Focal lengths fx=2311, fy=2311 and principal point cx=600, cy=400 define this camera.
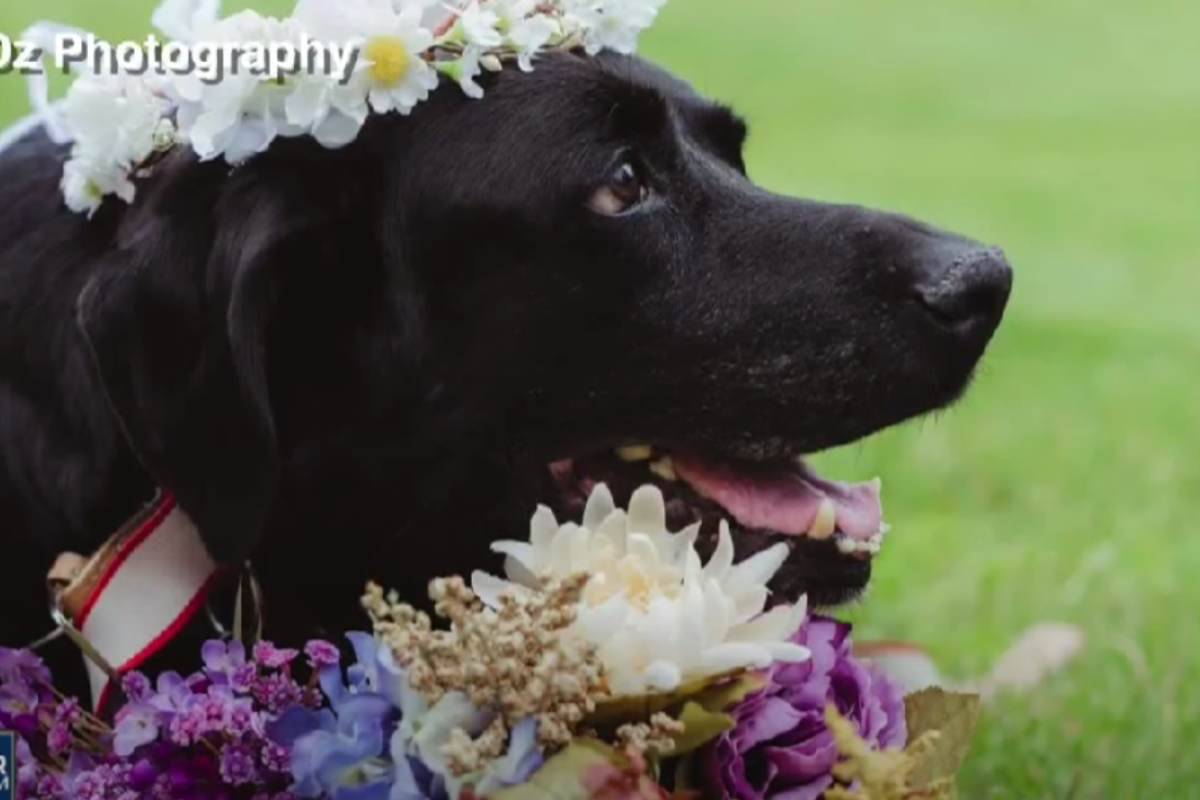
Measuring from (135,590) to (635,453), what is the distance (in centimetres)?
64

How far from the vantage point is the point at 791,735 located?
2416 millimetres

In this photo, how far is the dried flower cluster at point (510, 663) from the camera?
2.18 meters

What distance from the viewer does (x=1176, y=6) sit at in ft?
46.8

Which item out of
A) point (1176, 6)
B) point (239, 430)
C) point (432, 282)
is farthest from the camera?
point (1176, 6)

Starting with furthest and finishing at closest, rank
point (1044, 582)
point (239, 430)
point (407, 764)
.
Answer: point (1044, 582) < point (239, 430) < point (407, 764)

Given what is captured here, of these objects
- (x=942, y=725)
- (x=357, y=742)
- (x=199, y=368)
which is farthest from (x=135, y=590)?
(x=942, y=725)

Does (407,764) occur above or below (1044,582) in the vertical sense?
above

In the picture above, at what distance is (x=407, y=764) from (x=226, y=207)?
0.79 meters

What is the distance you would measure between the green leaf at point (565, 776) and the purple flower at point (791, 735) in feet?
0.67

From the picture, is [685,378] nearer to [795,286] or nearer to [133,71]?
[795,286]

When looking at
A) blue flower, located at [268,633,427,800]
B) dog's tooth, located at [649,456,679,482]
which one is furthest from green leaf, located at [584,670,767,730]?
dog's tooth, located at [649,456,679,482]

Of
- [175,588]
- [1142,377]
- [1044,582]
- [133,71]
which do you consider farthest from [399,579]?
[1142,377]

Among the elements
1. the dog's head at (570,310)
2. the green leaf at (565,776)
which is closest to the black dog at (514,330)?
the dog's head at (570,310)

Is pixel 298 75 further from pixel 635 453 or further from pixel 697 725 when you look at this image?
pixel 697 725
